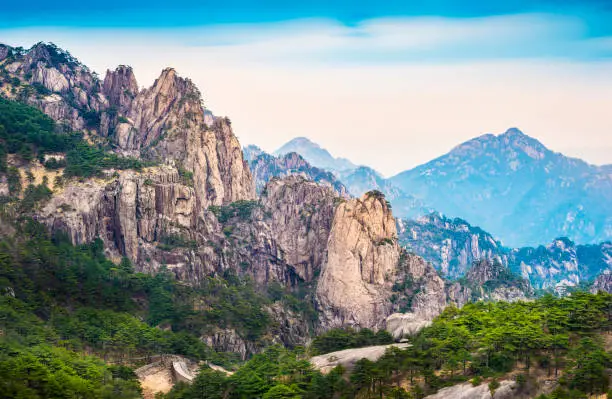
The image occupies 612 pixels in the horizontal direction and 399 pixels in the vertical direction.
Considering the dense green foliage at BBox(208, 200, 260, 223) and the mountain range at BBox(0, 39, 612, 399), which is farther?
the dense green foliage at BBox(208, 200, 260, 223)

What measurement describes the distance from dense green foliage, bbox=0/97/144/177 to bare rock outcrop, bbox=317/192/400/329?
33051 millimetres

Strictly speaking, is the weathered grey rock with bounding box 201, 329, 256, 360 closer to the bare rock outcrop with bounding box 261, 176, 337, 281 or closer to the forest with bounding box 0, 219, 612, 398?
the forest with bounding box 0, 219, 612, 398

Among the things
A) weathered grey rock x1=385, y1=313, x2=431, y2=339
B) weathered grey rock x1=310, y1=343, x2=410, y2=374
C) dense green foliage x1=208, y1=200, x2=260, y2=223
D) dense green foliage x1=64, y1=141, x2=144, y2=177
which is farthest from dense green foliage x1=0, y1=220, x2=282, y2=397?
dense green foliage x1=208, y1=200, x2=260, y2=223

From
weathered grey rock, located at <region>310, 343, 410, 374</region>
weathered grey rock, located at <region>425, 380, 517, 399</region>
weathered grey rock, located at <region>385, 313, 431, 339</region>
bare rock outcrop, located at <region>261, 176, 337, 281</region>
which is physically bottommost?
weathered grey rock, located at <region>425, 380, 517, 399</region>

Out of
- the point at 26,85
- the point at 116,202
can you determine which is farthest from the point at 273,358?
the point at 26,85

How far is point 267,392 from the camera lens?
57.9 m

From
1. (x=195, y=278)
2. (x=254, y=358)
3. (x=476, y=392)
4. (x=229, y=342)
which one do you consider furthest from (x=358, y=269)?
(x=476, y=392)

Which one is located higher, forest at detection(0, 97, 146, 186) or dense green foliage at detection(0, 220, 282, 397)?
forest at detection(0, 97, 146, 186)

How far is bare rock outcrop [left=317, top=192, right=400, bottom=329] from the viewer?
4683 inches

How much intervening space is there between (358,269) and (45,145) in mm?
50290

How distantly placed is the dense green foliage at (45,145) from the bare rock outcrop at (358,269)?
33.1m

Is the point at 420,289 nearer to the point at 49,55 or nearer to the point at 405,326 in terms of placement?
the point at 405,326

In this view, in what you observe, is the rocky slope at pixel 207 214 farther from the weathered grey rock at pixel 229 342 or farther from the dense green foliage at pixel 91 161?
the dense green foliage at pixel 91 161

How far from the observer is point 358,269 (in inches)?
4754
